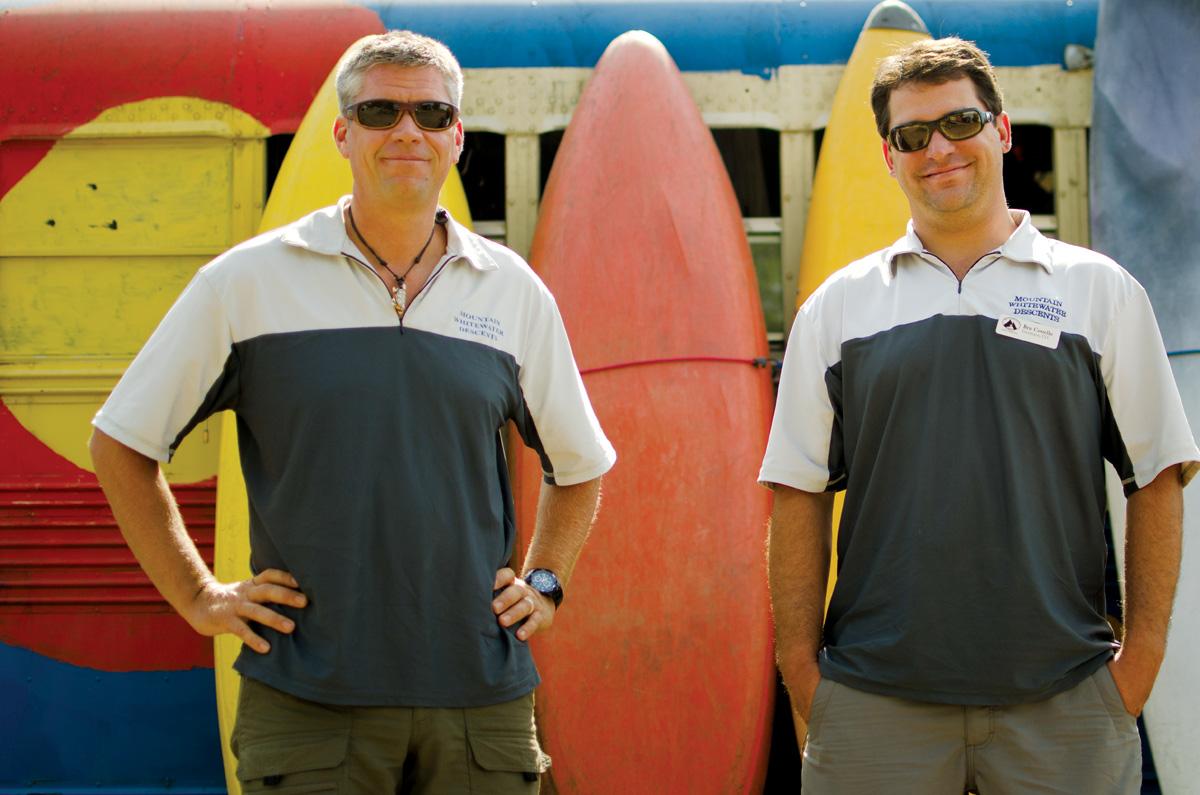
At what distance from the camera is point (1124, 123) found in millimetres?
3826

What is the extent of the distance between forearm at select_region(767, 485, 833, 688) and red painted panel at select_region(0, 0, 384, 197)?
2.71 m

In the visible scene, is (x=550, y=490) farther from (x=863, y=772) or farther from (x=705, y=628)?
(x=705, y=628)

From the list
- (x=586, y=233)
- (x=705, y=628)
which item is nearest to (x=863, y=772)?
(x=705, y=628)

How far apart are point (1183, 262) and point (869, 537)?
7.94 feet

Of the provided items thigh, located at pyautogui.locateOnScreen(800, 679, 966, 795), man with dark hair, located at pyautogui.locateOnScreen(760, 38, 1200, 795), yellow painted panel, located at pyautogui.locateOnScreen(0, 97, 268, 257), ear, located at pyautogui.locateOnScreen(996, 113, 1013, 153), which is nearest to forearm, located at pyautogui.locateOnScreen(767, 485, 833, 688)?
man with dark hair, located at pyautogui.locateOnScreen(760, 38, 1200, 795)

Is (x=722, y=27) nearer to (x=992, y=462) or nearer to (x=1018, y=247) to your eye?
(x=1018, y=247)

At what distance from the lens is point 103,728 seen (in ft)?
11.9

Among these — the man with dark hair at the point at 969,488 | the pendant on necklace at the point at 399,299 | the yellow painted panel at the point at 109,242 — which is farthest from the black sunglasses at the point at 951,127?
the yellow painted panel at the point at 109,242

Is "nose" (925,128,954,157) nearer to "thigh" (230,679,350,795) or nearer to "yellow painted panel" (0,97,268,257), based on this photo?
"thigh" (230,679,350,795)

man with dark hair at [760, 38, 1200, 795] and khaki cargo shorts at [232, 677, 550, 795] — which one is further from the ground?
man with dark hair at [760, 38, 1200, 795]

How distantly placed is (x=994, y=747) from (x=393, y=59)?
146cm

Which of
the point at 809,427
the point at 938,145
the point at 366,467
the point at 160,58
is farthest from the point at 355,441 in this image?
the point at 160,58

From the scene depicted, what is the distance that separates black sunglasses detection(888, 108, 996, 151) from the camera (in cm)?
189

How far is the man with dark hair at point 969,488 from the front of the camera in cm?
173
